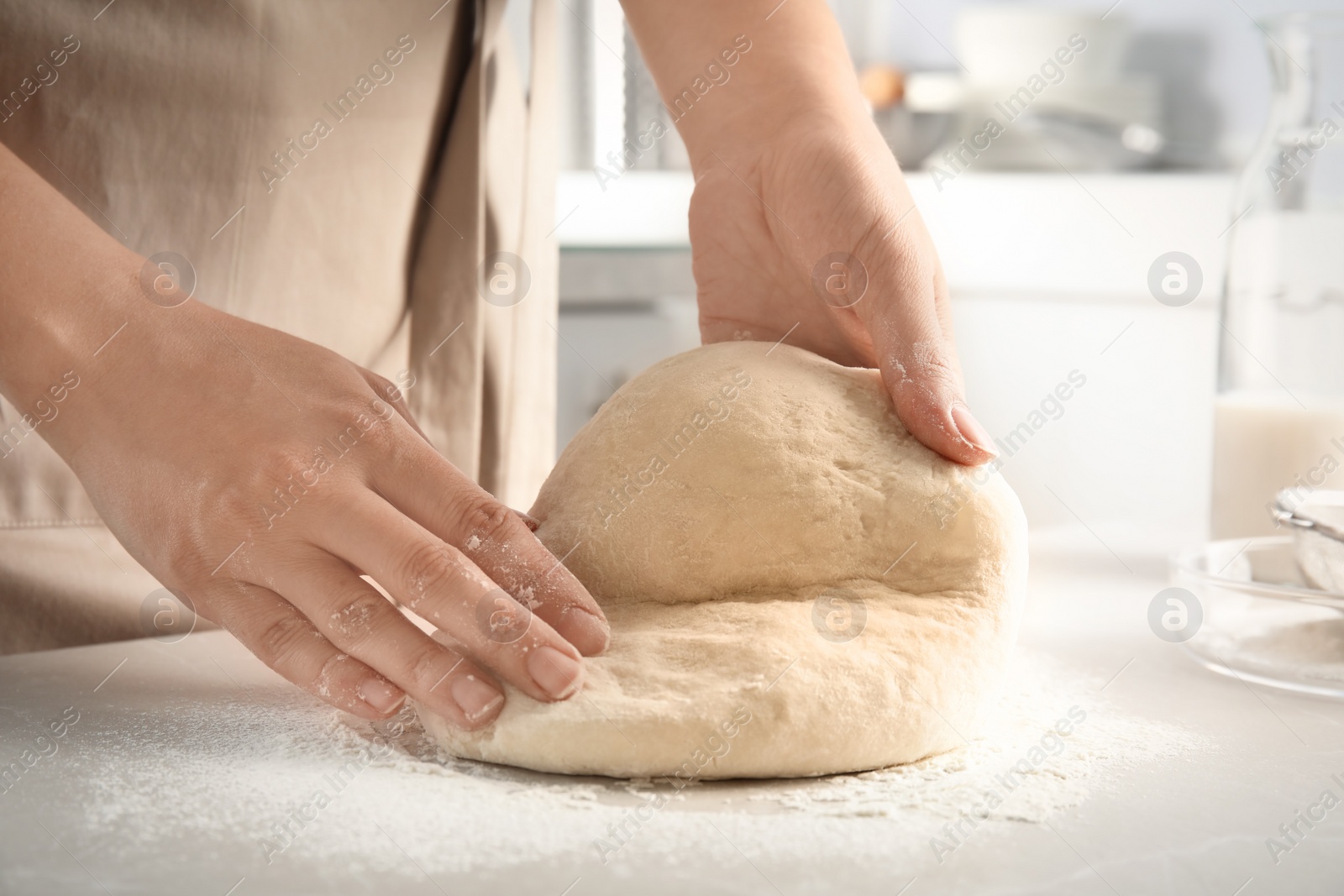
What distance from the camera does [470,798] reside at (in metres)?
0.79

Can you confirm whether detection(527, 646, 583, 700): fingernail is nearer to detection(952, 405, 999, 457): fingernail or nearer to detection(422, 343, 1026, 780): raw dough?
detection(422, 343, 1026, 780): raw dough

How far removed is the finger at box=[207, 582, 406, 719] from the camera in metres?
0.87

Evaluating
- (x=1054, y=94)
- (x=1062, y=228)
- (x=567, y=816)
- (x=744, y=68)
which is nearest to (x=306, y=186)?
(x=744, y=68)

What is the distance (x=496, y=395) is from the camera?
5.08 feet

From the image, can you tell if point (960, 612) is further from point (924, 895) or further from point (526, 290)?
point (526, 290)

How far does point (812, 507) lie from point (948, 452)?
145mm

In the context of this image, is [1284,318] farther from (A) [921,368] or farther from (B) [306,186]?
(B) [306,186]

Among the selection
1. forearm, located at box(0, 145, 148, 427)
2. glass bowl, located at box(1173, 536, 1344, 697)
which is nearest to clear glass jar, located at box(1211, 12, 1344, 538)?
glass bowl, located at box(1173, 536, 1344, 697)

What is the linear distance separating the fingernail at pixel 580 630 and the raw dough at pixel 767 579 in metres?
0.01

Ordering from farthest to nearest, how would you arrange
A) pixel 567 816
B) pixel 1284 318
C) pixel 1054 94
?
pixel 1054 94, pixel 1284 318, pixel 567 816

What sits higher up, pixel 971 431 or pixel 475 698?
pixel 971 431

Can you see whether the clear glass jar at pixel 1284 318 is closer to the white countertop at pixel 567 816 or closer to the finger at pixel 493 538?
the white countertop at pixel 567 816

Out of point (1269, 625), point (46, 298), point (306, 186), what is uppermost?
point (306, 186)

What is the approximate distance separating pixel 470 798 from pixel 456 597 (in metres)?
0.15
